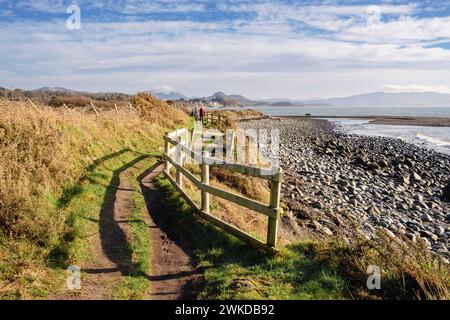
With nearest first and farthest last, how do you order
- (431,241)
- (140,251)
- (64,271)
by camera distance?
(64,271)
(140,251)
(431,241)

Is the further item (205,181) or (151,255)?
(205,181)

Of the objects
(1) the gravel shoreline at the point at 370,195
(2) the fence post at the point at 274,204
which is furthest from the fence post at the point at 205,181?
(1) the gravel shoreline at the point at 370,195

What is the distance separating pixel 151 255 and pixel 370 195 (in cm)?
1230

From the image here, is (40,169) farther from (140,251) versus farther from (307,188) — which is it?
(307,188)

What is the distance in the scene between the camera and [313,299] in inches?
196

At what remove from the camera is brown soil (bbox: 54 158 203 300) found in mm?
5695

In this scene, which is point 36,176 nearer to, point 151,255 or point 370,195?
point 151,255

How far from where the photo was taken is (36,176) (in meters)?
8.27

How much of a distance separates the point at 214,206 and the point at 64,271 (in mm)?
4681

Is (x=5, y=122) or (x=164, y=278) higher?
(x=5, y=122)

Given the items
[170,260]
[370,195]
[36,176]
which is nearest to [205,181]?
[170,260]

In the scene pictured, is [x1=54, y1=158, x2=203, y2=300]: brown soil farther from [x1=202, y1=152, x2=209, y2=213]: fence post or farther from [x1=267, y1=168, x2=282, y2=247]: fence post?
[x1=267, y1=168, x2=282, y2=247]: fence post

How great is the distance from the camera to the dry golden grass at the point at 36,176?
5.67 m
